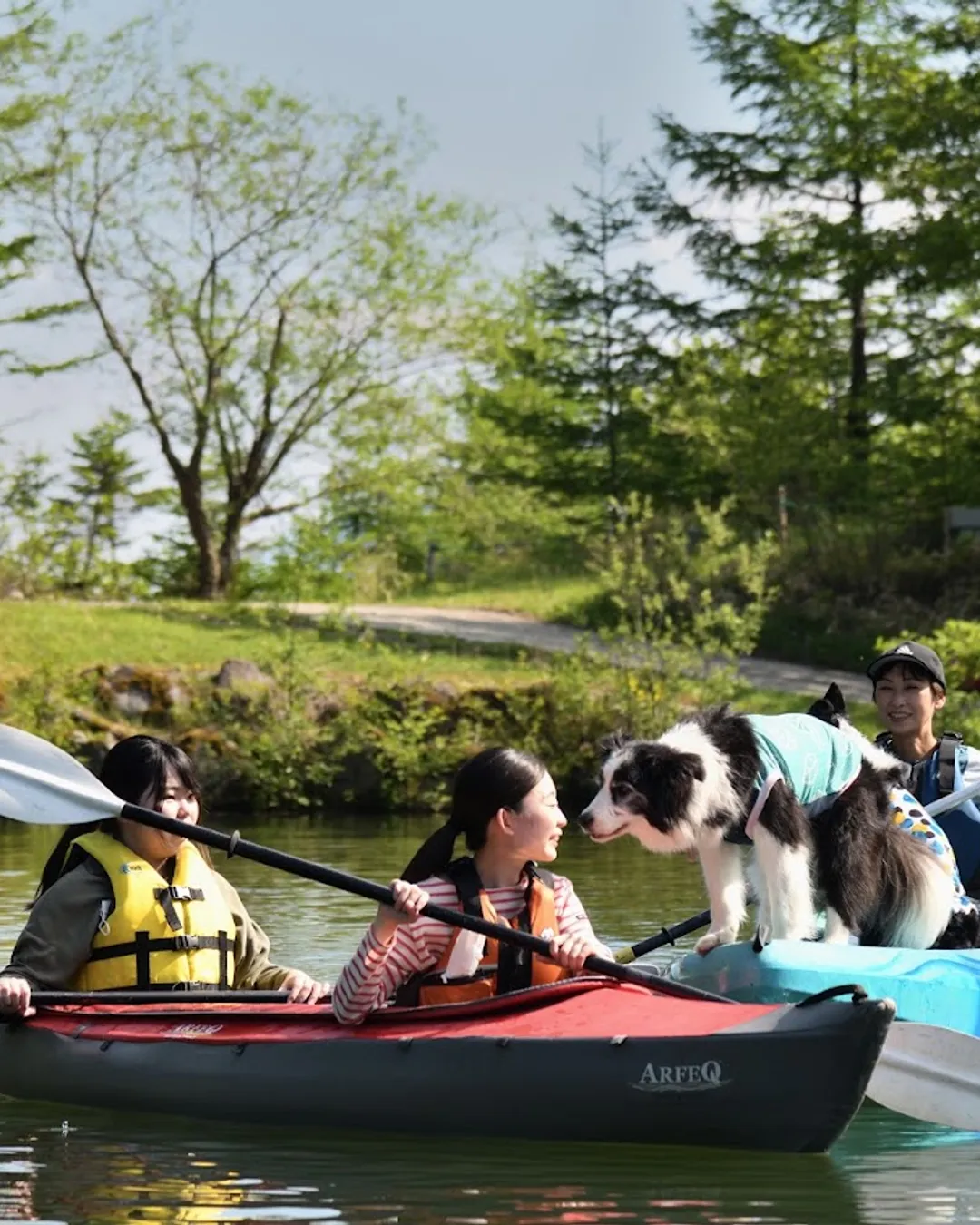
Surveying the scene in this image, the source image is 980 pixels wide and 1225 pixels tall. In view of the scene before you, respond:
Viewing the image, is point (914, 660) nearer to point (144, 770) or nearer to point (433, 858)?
point (433, 858)

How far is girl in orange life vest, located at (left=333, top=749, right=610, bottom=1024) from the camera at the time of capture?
5191mm

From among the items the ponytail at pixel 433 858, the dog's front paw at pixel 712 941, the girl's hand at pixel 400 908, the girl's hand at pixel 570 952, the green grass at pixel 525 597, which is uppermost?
the green grass at pixel 525 597

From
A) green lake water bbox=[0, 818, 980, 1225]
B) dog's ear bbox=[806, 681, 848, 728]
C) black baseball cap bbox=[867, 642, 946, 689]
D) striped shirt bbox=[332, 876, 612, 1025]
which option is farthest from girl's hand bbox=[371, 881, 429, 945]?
black baseball cap bbox=[867, 642, 946, 689]

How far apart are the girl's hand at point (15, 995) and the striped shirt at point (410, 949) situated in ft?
3.31

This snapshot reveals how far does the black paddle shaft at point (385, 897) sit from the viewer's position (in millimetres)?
5188

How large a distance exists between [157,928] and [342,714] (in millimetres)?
10499

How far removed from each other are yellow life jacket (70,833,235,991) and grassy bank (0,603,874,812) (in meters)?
9.90

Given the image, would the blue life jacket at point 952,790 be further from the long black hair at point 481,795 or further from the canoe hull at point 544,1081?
the long black hair at point 481,795

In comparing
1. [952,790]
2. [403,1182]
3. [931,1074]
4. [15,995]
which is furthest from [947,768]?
[15,995]

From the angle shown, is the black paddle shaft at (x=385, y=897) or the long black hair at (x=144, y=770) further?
the long black hair at (x=144, y=770)

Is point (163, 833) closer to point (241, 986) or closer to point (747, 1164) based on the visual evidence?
point (241, 986)

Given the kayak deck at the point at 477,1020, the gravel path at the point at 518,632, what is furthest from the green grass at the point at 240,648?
the kayak deck at the point at 477,1020

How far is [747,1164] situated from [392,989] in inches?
42.3

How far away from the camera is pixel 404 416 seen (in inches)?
1019
